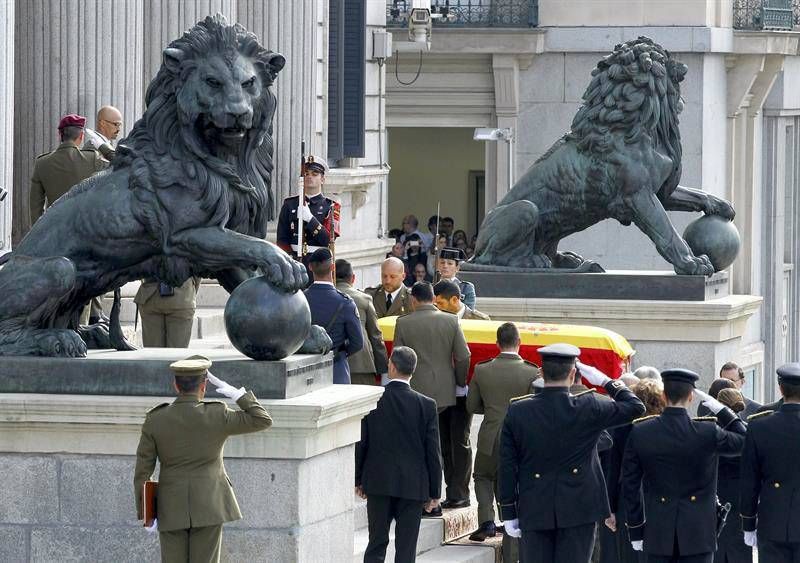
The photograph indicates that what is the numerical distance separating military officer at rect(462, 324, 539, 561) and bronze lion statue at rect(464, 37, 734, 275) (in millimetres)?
4726

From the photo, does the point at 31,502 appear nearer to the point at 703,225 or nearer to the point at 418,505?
the point at 418,505

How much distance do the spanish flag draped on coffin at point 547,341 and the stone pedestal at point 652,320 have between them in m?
2.66

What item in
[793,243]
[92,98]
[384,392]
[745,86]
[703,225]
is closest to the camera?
[384,392]

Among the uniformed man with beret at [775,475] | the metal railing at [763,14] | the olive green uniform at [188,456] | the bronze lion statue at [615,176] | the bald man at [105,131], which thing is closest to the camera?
the olive green uniform at [188,456]

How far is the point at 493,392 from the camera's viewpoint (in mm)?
14898

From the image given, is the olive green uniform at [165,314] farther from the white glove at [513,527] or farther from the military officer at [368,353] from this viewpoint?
the white glove at [513,527]

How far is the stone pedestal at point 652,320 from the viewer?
1975 centimetres

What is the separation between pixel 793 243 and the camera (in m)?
39.4

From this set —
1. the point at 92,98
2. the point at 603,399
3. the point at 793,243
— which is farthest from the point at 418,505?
the point at 793,243

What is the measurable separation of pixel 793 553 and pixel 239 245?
12.4 ft

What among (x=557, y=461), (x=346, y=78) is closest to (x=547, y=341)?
(x=557, y=461)

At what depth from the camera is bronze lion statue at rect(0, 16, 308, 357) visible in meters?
11.8

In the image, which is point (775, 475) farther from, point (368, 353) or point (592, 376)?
point (368, 353)

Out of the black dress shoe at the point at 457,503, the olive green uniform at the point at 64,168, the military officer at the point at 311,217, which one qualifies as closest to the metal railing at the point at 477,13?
the military officer at the point at 311,217
